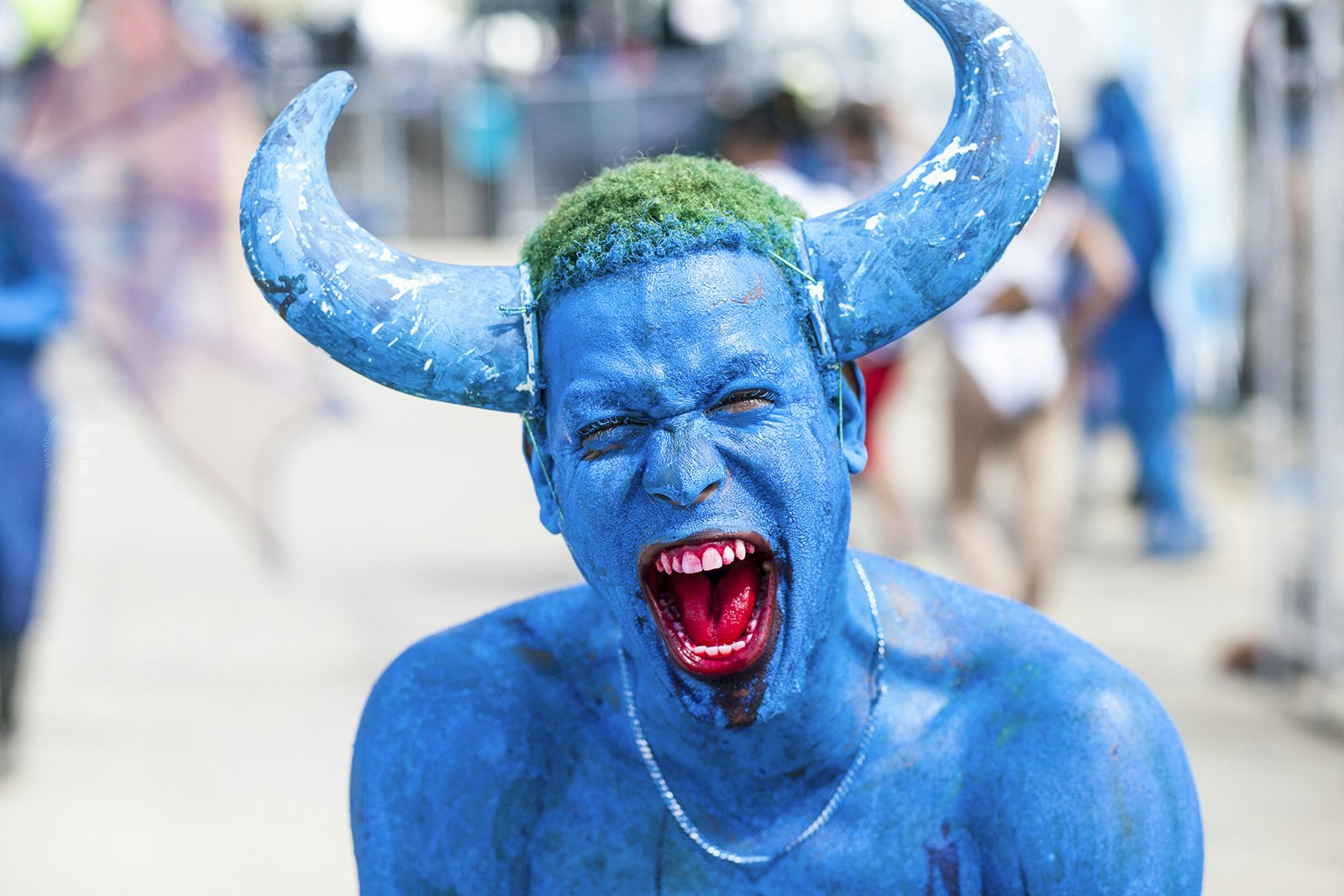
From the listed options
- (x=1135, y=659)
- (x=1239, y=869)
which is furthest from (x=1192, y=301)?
(x=1239, y=869)

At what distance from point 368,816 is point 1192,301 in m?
8.34

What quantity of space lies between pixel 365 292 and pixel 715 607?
505 millimetres

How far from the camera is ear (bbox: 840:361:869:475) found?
1706mm

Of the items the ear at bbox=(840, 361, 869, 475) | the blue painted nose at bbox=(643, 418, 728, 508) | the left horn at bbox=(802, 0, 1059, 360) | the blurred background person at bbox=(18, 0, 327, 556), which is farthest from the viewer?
the blurred background person at bbox=(18, 0, 327, 556)

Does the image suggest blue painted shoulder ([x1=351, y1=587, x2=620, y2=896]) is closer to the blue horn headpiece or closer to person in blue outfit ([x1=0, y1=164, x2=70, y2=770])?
the blue horn headpiece

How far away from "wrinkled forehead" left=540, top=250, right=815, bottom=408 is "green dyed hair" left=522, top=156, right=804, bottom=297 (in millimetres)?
15

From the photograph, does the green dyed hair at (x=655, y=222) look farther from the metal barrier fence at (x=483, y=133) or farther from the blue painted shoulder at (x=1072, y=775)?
the metal barrier fence at (x=483, y=133)

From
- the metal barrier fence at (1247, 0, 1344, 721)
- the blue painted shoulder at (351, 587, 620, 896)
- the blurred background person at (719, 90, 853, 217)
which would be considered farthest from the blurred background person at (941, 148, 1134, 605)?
the blue painted shoulder at (351, 587, 620, 896)

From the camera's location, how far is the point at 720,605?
5.20 feet

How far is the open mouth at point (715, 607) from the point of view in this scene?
155 cm

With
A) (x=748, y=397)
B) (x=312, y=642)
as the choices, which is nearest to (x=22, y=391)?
(x=312, y=642)

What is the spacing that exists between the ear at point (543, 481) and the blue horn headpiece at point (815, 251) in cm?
9

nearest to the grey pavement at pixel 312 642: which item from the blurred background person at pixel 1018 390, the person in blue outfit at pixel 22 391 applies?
the person in blue outfit at pixel 22 391

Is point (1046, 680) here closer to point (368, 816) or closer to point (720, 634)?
point (720, 634)
